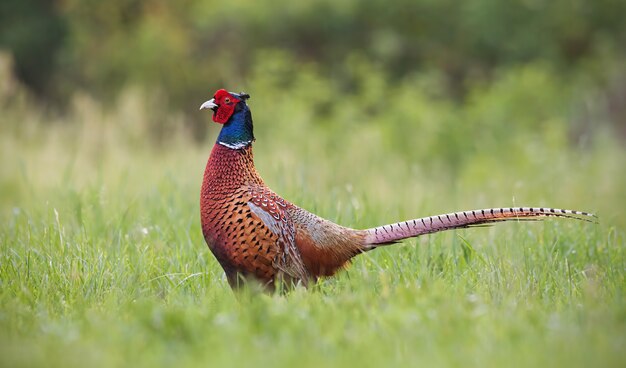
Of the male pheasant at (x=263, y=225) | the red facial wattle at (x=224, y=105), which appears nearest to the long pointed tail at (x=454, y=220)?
the male pheasant at (x=263, y=225)

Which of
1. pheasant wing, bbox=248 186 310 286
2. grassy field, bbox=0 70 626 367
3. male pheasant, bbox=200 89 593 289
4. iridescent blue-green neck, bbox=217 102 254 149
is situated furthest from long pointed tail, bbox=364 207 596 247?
iridescent blue-green neck, bbox=217 102 254 149

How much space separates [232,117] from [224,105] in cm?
8

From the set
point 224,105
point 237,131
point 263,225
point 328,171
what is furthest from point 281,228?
point 328,171

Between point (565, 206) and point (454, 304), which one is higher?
point (565, 206)

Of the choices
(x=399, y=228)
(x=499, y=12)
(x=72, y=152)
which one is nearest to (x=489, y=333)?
(x=399, y=228)

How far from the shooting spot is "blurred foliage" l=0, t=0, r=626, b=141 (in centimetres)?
1292

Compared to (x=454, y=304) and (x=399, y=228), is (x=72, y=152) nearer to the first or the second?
(x=399, y=228)

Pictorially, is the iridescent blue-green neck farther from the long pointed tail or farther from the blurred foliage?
the blurred foliage

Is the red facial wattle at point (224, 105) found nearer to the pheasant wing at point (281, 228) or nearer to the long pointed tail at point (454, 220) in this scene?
the pheasant wing at point (281, 228)

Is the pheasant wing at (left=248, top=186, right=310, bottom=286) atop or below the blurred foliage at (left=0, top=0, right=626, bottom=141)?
below

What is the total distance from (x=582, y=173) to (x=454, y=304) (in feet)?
19.0

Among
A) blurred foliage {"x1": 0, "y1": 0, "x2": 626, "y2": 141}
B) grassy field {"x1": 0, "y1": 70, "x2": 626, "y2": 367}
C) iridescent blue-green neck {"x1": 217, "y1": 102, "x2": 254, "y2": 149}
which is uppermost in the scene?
blurred foliage {"x1": 0, "y1": 0, "x2": 626, "y2": 141}

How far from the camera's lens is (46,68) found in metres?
17.0

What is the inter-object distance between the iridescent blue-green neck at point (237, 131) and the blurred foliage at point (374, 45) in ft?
26.9
